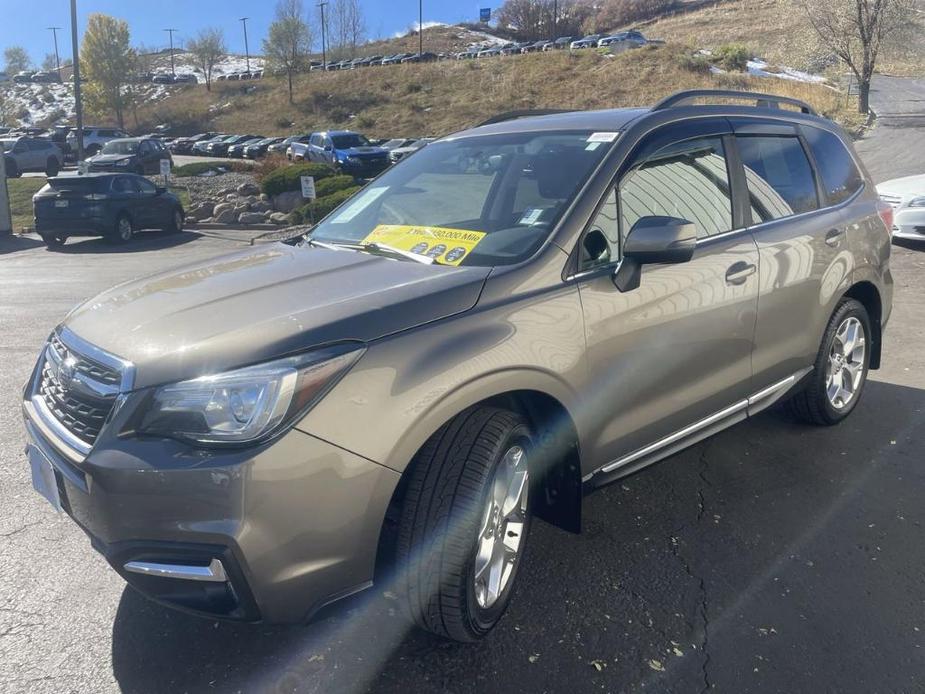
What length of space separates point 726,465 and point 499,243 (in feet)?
6.61

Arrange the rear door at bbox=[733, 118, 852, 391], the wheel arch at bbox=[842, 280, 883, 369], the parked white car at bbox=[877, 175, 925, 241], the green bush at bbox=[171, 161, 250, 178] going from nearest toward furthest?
1. the rear door at bbox=[733, 118, 852, 391]
2. the wheel arch at bbox=[842, 280, 883, 369]
3. the parked white car at bbox=[877, 175, 925, 241]
4. the green bush at bbox=[171, 161, 250, 178]

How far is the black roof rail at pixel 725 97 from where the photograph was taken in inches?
144

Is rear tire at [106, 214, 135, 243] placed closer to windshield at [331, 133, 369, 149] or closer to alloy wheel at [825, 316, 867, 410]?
alloy wheel at [825, 316, 867, 410]

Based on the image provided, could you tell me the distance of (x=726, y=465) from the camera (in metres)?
4.23

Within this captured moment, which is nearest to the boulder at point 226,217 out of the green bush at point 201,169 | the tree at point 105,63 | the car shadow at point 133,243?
the car shadow at point 133,243

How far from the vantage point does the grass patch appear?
20.3 m

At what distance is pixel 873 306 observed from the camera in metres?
4.87

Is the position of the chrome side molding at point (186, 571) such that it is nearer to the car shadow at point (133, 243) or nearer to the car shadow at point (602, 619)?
the car shadow at point (602, 619)

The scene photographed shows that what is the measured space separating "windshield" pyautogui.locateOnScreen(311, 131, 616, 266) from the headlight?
0.91m

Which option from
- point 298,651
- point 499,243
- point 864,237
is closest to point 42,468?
point 298,651

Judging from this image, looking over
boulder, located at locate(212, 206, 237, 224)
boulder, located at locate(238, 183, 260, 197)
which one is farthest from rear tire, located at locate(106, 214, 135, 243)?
boulder, located at locate(238, 183, 260, 197)

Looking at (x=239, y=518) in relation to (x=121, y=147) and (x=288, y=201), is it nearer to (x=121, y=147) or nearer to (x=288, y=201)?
(x=288, y=201)

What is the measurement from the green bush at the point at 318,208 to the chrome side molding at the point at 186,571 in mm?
14630

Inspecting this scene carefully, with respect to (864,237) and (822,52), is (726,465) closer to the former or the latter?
(864,237)
